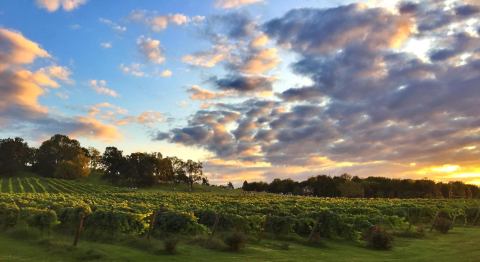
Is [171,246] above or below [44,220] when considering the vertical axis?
below

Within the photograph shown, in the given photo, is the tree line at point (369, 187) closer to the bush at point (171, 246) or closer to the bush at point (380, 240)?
the bush at point (380, 240)

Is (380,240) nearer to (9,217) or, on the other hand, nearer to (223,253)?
(223,253)

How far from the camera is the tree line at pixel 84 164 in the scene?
147 metres

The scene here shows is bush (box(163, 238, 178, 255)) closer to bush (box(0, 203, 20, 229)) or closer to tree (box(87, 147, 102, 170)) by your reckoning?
bush (box(0, 203, 20, 229))

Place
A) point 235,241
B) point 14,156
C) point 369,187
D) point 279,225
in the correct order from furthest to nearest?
point 14,156 → point 369,187 → point 279,225 → point 235,241

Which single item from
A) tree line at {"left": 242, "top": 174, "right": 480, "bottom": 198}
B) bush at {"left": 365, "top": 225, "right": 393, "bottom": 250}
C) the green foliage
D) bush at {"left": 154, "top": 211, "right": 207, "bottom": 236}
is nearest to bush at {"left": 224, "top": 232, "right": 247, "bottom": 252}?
bush at {"left": 154, "top": 211, "right": 207, "bottom": 236}

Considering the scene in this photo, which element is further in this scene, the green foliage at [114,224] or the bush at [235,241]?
the green foliage at [114,224]

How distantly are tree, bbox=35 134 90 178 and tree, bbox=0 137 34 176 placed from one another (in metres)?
4.68

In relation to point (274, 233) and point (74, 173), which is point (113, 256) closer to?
point (274, 233)

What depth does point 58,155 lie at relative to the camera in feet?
573

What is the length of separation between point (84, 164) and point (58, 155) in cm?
2378

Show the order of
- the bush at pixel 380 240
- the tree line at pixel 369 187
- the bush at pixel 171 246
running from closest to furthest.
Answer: the bush at pixel 171 246 < the bush at pixel 380 240 < the tree line at pixel 369 187

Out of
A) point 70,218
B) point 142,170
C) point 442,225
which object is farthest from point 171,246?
point 142,170

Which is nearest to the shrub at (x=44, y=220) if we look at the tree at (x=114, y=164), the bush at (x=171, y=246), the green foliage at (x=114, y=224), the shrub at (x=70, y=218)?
the shrub at (x=70, y=218)
